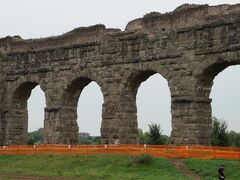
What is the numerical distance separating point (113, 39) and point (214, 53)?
17.8 ft

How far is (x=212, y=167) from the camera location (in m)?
18.2

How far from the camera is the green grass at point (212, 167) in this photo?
17.5m

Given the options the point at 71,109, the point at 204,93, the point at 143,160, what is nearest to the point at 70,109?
the point at 71,109

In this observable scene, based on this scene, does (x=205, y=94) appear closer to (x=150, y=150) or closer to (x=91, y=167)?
(x=150, y=150)

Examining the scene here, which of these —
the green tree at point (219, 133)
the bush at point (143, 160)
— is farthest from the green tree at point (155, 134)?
the bush at point (143, 160)

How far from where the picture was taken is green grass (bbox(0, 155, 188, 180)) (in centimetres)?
1798

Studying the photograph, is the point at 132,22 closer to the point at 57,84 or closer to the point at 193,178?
the point at 57,84

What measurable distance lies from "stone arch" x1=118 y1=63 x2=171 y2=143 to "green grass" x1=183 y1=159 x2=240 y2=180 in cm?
578

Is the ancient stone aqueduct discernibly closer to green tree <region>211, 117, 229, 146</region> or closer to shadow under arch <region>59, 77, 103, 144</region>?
shadow under arch <region>59, 77, 103, 144</region>

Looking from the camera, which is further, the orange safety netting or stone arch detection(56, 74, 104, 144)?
stone arch detection(56, 74, 104, 144)

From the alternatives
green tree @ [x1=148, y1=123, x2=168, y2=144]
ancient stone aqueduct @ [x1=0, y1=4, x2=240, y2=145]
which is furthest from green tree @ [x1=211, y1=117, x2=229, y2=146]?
ancient stone aqueduct @ [x1=0, y1=4, x2=240, y2=145]

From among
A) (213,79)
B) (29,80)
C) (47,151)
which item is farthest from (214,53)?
(29,80)

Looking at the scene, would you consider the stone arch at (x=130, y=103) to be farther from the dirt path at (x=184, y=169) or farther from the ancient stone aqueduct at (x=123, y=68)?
the dirt path at (x=184, y=169)

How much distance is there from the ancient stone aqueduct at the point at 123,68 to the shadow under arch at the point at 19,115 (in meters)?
0.05
